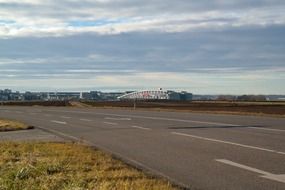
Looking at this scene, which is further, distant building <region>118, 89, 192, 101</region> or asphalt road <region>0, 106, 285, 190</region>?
distant building <region>118, 89, 192, 101</region>

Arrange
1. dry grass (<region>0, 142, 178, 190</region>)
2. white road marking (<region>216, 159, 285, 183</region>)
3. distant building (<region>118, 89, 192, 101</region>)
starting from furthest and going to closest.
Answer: distant building (<region>118, 89, 192, 101</region>) < white road marking (<region>216, 159, 285, 183</region>) < dry grass (<region>0, 142, 178, 190</region>)

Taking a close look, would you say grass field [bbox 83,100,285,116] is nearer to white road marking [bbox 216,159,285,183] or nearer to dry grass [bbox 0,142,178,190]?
dry grass [bbox 0,142,178,190]

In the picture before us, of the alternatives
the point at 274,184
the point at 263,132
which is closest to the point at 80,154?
the point at 274,184

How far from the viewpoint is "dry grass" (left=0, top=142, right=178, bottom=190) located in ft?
31.3

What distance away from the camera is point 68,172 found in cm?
1113

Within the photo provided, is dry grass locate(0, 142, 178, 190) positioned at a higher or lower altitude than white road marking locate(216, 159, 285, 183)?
lower

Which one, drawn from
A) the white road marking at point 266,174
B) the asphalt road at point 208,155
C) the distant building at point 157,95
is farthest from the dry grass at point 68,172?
the distant building at point 157,95

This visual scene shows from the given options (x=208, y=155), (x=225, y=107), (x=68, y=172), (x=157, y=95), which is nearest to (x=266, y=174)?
(x=208, y=155)

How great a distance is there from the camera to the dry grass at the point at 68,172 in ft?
31.3

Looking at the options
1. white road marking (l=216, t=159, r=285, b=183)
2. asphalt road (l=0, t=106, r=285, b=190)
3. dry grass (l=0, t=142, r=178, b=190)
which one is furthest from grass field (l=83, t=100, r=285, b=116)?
white road marking (l=216, t=159, r=285, b=183)

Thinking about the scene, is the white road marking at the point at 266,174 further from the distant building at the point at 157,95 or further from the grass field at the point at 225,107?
the distant building at the point at 157,95

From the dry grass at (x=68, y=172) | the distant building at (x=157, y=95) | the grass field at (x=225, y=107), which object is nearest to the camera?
the dry grass at (x=68, y=172)

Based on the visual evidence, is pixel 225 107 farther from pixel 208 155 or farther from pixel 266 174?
pixel 266 174

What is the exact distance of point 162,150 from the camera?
15664mm
